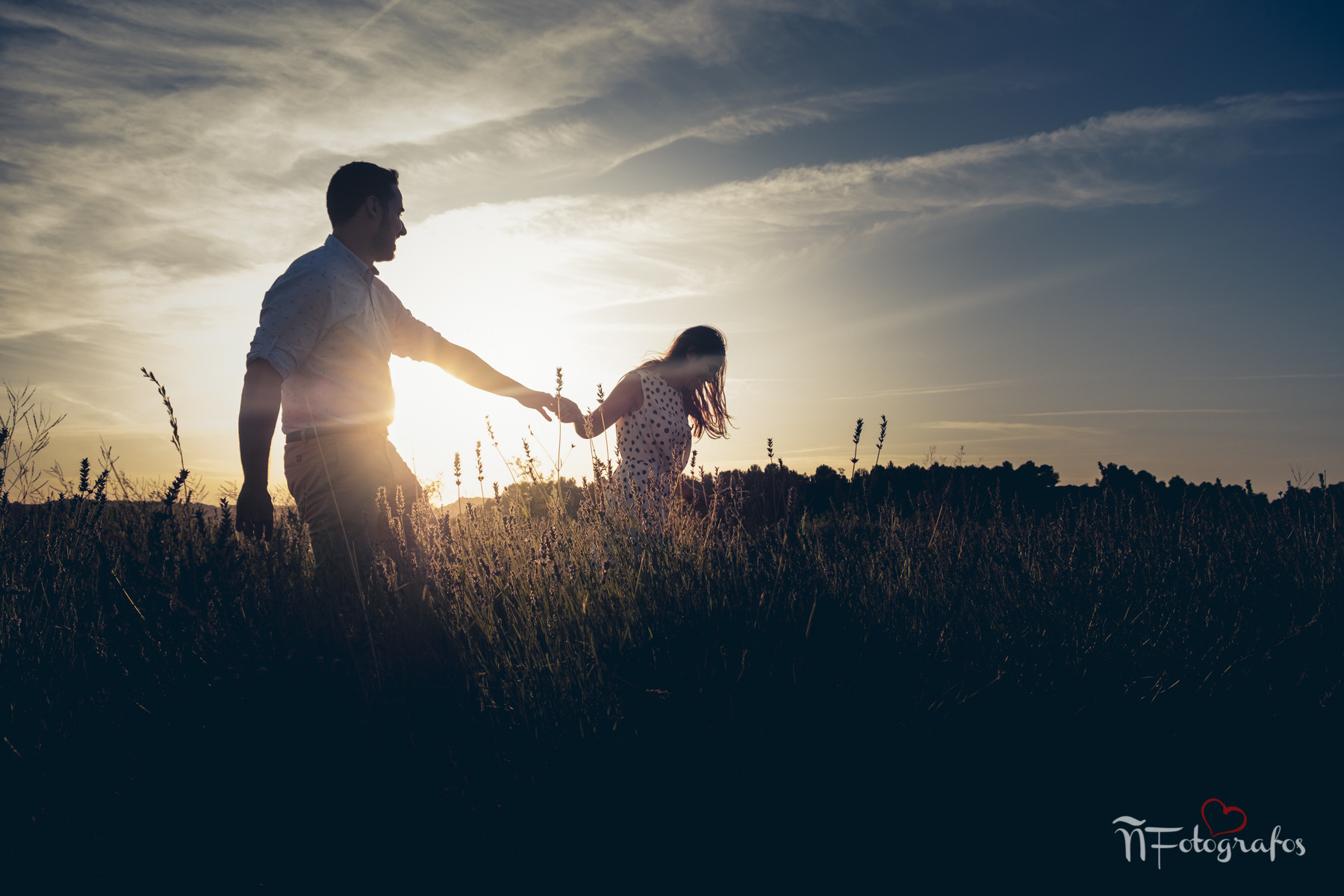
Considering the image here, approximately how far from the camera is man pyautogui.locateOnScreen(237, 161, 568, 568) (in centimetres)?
287

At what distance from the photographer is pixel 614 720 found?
2.02m

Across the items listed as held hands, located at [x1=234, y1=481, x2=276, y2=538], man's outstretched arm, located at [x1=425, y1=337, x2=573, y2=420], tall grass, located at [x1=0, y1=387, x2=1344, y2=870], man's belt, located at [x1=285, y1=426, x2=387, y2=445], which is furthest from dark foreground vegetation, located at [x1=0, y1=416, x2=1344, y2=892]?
man's outstretched arm, located at [x1=425, y1=337, x2=573, y2=420]

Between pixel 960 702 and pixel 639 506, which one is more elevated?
pixel 639 506

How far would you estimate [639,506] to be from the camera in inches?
133

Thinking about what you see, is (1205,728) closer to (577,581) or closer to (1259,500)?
(577,581)

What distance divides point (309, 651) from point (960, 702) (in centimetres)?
222

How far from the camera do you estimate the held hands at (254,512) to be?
101 inches

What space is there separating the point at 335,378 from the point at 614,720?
7.17ft

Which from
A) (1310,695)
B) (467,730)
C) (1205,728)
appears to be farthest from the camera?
(1310,695)

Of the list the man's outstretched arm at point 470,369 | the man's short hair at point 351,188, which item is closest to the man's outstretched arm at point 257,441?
the man's short hair at point 351,188

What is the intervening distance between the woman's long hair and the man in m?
2.02

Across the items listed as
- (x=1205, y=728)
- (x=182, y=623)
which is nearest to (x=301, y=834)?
(x=182, y=623)

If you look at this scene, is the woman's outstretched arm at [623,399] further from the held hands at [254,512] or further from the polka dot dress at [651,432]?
the held hands at [254,512]

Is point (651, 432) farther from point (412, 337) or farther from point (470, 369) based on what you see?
point (412, 337)
